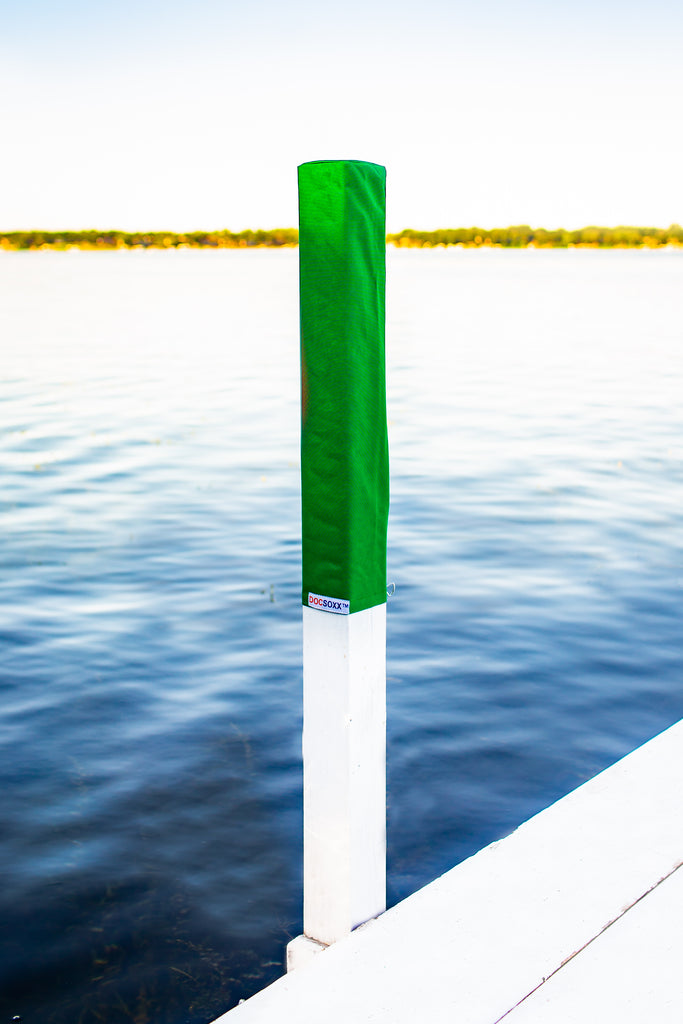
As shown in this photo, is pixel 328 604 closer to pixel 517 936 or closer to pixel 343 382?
pixel 343 382

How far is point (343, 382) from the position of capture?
2902mm

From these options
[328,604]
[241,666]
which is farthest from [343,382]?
[241,666]

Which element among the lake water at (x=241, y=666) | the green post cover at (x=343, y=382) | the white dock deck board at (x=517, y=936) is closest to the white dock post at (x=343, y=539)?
the green post cover at (x=343, y=382)

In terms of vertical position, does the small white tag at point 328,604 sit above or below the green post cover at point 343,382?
below

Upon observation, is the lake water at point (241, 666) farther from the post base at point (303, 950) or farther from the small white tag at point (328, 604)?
the small white tag at point (328, 604)

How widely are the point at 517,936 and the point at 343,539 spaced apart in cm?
124

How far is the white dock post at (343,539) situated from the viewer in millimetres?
2881

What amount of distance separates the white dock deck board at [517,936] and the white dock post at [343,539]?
0.25 meters

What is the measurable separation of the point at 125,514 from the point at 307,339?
389 inches

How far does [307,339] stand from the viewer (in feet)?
9.73

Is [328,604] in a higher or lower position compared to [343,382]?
lower

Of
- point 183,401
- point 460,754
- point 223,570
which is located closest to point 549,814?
point 460,754

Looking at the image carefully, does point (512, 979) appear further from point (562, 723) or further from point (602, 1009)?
point (562, 723)

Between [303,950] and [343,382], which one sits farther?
[303,950]
